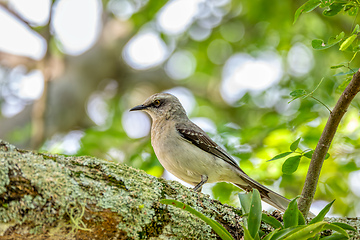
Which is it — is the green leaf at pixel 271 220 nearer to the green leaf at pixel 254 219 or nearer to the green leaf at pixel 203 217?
the green leaf at pixel 254 219

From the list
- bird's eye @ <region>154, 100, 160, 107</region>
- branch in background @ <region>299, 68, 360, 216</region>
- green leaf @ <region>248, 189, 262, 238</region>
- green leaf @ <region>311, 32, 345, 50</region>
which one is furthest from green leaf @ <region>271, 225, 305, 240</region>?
bird's eye @ <region>154, 100, 160, 107</region>

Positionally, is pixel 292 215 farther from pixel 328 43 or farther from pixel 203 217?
pixel 328 43

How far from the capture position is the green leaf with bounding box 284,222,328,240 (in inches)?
88.3

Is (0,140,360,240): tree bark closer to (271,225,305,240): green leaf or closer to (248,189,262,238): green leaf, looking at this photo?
(248,189,262,238): green leaf

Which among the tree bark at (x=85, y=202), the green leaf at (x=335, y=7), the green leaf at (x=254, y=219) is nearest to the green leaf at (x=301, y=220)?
the green leaf at (x=254, y=219)

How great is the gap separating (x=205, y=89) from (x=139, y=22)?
331 centimetres

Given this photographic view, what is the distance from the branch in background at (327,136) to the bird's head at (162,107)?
3100mm

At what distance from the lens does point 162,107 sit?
5.98m

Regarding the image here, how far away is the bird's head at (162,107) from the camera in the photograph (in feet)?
19.3

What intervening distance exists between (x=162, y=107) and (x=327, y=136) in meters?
3.45

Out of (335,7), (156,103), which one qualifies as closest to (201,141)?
(156,103)

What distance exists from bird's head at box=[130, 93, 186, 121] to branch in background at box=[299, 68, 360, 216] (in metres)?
3.10

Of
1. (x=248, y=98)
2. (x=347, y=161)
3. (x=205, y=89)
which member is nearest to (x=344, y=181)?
(x=347, y=161)

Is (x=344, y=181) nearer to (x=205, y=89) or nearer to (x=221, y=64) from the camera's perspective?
(x=205, y=89)
